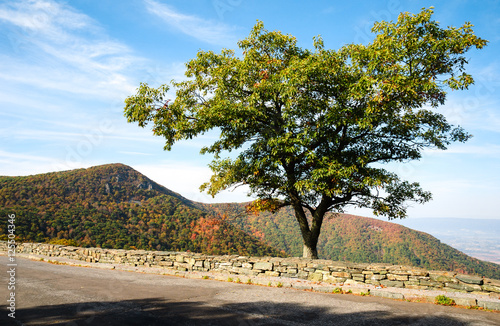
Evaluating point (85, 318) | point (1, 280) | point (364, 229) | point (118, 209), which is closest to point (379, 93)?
point (85, 318)

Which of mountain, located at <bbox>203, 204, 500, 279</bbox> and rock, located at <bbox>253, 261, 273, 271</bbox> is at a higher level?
rock, located at <bbox>253, 261, 273, 271</bbox>

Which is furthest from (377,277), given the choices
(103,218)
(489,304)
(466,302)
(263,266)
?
(103,218)

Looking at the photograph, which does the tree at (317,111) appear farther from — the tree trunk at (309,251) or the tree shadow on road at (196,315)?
the tree shadow on road at (196,315)

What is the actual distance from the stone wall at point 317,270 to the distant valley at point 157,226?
3157 mm

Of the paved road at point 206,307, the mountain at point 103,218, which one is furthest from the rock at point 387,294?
the mountain at point 103,218

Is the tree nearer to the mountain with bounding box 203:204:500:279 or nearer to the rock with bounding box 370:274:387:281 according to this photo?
the rock with bounding box 370:274:387:281

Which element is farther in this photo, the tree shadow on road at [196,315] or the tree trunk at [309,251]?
the tree trunk at [309,251]

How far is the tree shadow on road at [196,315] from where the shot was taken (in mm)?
5629

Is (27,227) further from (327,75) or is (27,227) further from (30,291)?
(327,75)

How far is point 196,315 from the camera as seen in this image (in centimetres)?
606

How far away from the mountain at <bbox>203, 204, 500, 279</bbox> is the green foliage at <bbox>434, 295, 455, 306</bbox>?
69.3 m

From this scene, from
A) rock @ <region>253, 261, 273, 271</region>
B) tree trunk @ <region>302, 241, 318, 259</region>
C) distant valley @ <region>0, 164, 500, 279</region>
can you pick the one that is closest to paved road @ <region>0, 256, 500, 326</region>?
rock @ <region>253, 261, 273, 271</region>

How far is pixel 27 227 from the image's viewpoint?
4219 cm

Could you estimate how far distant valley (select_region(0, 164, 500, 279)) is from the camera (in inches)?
1769
